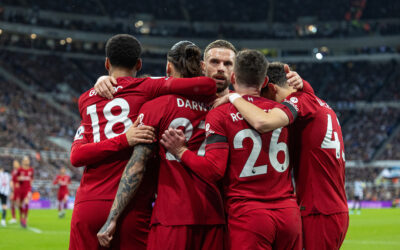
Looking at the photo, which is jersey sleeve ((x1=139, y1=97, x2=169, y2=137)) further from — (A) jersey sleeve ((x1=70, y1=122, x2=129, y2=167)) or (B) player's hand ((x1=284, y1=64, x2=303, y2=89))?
(B) player's hand ((x1=284, y1=64, x2=303, y2=89))

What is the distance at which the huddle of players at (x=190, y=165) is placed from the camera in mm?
3812

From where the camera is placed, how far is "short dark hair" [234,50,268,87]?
3.92 meters

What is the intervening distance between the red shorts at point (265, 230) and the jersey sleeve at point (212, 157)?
0.40 metres

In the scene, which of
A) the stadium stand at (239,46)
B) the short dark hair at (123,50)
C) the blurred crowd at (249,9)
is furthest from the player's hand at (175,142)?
the blurred crowd at (249,9)

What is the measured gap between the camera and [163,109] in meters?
3.98

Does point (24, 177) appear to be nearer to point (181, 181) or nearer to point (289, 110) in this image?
point (181, 181)

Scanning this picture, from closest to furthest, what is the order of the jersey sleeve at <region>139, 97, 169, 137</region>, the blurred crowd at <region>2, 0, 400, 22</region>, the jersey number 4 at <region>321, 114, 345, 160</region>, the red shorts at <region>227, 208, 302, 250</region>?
the red shorts at <region>227, 208, 302, 250</region> < the jersey sleeve at <region>139, 97, 169, 137</region> < the jersey number 4 at <region>321, 114, 345, 160</region> < the blurred crowd at <region>2, 0, 400, 22</region>

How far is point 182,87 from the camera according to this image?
4016 millimetres

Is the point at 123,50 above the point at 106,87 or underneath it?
above

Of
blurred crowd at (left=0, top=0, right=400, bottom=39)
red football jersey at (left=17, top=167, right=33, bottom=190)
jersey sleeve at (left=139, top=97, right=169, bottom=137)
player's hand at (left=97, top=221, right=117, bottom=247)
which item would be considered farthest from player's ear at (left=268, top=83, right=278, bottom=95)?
blurred crowd at (left=0, top=0, right=400, bottom=39)

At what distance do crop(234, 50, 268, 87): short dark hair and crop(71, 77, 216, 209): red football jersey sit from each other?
285 mm

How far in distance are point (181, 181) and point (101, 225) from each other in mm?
772


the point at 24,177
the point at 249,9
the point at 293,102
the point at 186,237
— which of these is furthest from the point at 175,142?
the point at 249,9

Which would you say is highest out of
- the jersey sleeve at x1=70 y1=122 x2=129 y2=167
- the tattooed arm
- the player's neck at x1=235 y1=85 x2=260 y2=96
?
the player's neck at x1=235 y1=85 x2=260 y2=96
